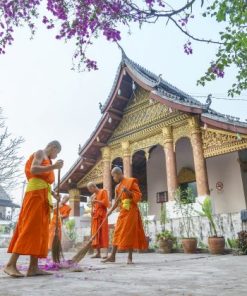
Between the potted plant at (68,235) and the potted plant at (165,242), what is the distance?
170 inches

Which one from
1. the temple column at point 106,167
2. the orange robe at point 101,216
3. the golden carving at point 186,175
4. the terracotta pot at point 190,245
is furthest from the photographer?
the temple column at point 106,167

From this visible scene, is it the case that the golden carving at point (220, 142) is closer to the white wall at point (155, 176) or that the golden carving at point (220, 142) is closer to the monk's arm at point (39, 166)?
the white wall at point (155, 176)

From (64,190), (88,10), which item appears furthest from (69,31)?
(64,190)

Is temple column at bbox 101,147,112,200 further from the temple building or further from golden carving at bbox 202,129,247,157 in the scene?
golden carving at bbox 202,129,247,157

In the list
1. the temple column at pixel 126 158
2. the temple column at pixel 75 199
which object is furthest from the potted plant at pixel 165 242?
the temple column at pixel 75 199

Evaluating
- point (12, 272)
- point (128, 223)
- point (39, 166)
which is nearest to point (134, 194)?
point (128, 223)

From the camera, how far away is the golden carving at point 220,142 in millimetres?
9227

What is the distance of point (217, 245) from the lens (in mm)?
7059

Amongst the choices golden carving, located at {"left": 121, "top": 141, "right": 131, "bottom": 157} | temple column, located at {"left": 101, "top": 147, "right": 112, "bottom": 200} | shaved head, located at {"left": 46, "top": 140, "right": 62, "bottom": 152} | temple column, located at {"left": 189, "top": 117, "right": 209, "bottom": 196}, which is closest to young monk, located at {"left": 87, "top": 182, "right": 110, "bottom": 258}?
shaved head, located at {"left": 46, "top": 140, "right": 62, "bottom": 152}

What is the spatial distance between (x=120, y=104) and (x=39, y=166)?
1003 cm

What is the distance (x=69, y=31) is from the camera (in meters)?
3.98

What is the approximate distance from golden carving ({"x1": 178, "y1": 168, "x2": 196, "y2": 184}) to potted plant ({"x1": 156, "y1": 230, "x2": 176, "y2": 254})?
4.50 metres

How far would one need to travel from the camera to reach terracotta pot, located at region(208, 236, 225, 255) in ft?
23.1

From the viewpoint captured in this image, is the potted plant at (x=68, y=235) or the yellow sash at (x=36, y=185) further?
the potted plant at (x=68, y=235)
